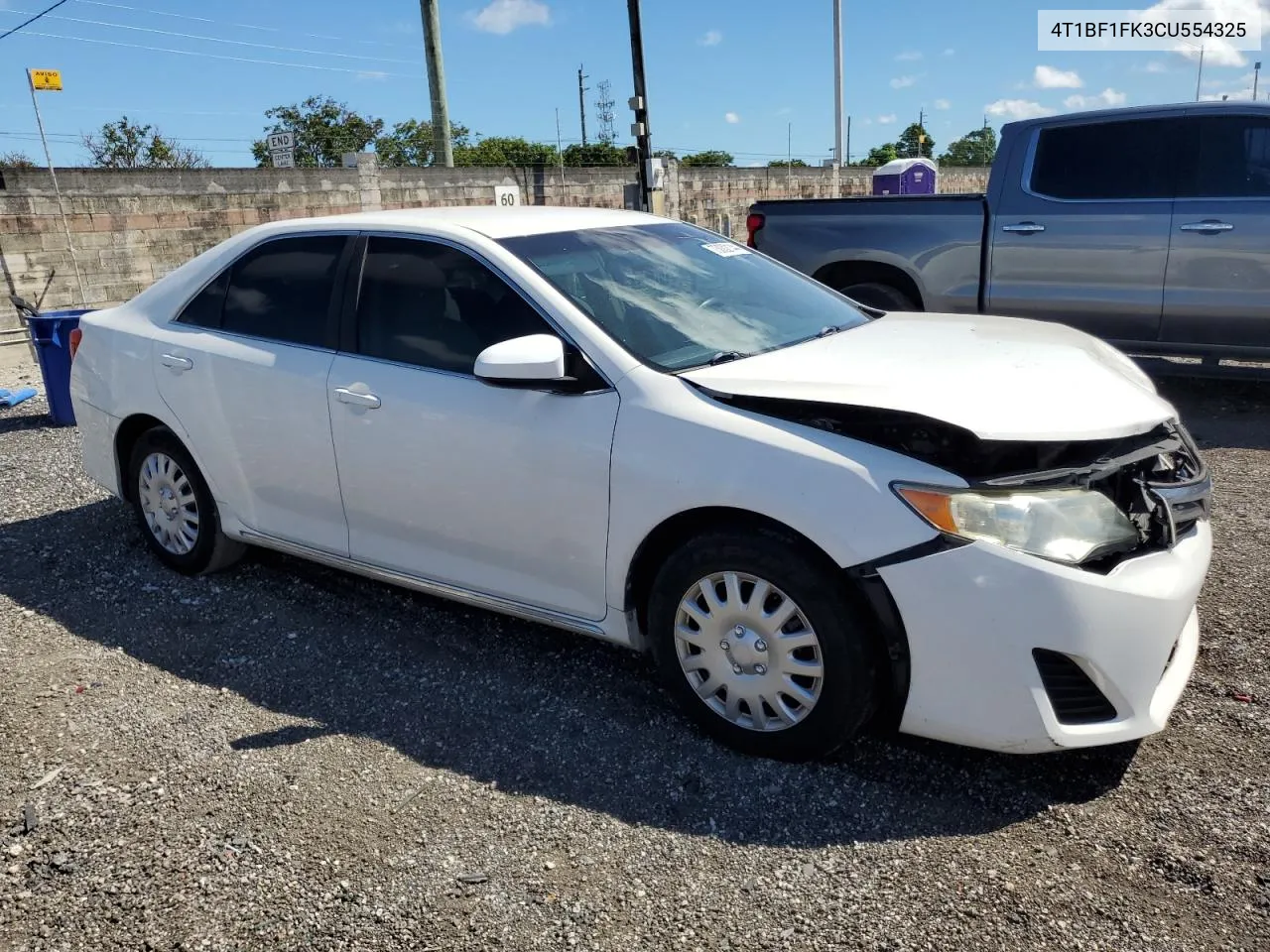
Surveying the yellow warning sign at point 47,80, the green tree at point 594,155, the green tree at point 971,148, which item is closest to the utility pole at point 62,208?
the yellow warning sign at point 47,80

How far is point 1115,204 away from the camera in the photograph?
683 centimetres

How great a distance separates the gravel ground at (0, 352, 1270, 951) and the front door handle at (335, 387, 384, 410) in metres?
0.96

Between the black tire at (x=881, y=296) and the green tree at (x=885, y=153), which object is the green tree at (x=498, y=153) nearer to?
the green tree at (x=885, y=153)

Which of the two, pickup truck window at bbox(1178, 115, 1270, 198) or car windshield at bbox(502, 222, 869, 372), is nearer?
car windshield at bbox(502, 222, 869, 372)

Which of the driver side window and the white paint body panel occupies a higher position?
the driver side window

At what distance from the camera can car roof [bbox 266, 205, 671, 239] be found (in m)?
3.76

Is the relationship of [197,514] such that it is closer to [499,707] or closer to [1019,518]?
[499,707]

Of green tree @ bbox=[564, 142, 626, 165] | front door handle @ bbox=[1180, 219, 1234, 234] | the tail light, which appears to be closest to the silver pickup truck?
front door handle @ bbox=[1180, 219, 1234, 234]

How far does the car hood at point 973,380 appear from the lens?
278 cm

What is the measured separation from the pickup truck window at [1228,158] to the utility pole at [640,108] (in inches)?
582

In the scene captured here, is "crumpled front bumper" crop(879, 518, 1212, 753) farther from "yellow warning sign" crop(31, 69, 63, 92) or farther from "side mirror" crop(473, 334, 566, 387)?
"yellow warning sign" crop(31, 69, 63, 92)

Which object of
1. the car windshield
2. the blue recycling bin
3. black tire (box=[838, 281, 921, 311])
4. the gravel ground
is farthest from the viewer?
the blue recycling bin

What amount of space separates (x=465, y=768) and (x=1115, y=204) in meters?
5.94

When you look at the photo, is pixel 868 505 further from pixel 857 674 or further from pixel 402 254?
pixel 402 254
